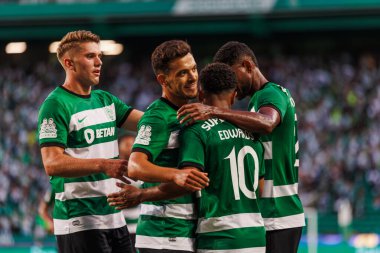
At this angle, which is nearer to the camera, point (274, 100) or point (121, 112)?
point (274, 100)

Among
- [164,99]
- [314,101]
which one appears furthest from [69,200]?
[314,101]

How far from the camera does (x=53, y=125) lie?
6.12 m

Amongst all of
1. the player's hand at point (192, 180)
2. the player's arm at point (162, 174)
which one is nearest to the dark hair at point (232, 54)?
the player's arm at point (162, 174)

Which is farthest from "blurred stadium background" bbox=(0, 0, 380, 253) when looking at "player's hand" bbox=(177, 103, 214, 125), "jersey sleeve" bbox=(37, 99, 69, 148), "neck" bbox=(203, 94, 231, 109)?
"player's hand" bbox=(177, 103, 214, 125)

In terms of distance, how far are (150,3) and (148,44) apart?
320 cm

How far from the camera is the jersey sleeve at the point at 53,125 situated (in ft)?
20.0

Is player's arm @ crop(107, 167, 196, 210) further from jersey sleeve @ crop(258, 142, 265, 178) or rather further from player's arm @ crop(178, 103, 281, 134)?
jersey sleeve @ crop(258, 142, 265, 178)

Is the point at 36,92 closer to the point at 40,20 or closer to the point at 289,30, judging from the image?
the point at 40,20

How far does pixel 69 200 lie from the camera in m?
6.30

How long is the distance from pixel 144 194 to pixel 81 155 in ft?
3.39

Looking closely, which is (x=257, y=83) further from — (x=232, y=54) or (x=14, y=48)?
(x=14, y=48)

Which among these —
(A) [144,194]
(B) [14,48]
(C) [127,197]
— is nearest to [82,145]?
(C) [127,197]

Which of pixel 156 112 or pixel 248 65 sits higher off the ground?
pixel 248 65

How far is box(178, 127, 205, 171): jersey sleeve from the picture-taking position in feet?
17.2
